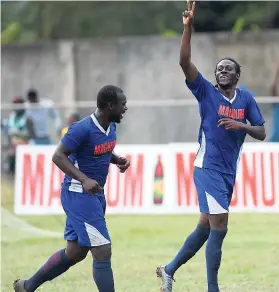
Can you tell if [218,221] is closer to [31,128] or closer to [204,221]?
[204,221]

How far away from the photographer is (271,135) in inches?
664

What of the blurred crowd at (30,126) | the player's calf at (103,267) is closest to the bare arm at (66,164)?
the player's calf at (103,267)

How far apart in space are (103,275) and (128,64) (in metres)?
15.3

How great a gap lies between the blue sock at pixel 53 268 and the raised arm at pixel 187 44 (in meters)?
1.87

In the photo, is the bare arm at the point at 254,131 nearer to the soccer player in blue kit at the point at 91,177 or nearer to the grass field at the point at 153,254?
the soccer player in blue kit at the point at 91,177

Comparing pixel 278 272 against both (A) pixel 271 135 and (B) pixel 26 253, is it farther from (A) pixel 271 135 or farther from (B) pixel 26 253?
(A) pixel 271 135

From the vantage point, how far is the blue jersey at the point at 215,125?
30.0 ft

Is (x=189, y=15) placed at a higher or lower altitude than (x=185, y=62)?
higher

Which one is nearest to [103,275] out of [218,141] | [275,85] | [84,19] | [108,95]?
[108,95]

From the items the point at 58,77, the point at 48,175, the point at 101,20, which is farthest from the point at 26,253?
the point at 101,20

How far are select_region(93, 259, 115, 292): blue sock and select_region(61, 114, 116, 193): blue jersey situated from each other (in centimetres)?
61

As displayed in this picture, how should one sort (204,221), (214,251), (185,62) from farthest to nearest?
(204,221) → (214,251) → (185,62)

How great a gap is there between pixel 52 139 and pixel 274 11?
40.8 feet

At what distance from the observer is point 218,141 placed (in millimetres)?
9148
